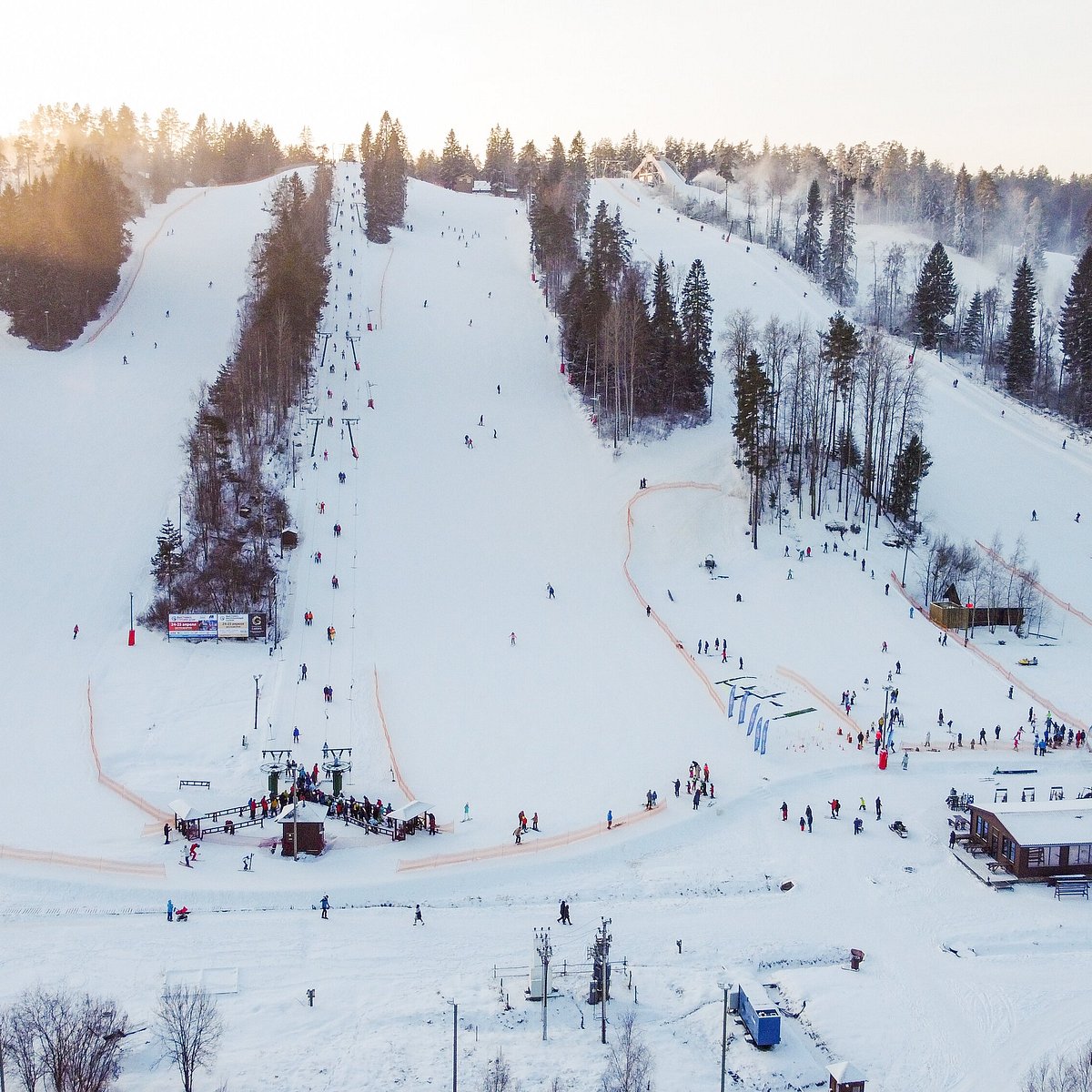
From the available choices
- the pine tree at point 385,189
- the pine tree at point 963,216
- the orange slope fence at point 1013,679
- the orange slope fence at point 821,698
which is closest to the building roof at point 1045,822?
the orange slope fence at point 821,698

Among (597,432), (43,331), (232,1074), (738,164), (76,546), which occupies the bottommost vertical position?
(232,1074)

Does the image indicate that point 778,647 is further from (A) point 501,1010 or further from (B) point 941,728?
(A) point 501,1010

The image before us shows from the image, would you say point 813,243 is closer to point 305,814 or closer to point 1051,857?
point 1051,857

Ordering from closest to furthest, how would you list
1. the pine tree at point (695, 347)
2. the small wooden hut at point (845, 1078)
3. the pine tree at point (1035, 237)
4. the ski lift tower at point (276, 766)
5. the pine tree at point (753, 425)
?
the small wooden hut at point (845, 1078) < the ski lift tower at point (276, 766) < the pine tree at point (753, 425) < the pine tree at point (695, 347) < the pine tree at point (1035, 237)

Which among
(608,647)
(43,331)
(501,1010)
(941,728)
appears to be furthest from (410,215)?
(501,1010)

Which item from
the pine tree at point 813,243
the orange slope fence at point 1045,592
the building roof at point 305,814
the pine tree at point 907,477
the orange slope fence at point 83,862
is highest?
the pine tree at point 813,243

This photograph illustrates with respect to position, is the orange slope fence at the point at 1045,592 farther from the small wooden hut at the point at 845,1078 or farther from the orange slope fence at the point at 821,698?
Answer: the small wooden hut at the point at 845,1078

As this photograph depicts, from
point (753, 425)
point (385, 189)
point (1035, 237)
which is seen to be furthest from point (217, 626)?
point (1035, 237)
